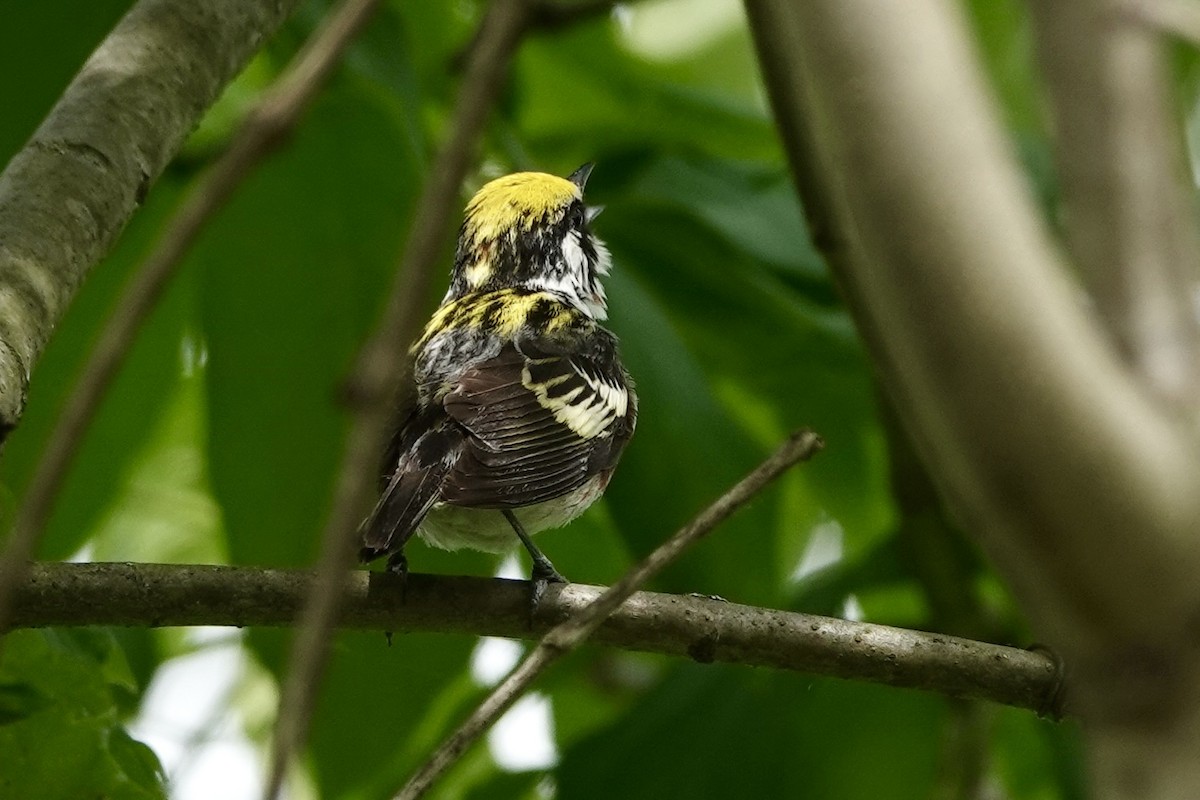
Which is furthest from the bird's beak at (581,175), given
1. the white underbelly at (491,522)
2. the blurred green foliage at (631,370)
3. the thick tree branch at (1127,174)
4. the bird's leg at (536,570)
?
the thick tree branch at (1127,174)

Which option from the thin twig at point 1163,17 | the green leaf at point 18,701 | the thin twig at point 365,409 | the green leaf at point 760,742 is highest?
the thin twig at point 1163,17

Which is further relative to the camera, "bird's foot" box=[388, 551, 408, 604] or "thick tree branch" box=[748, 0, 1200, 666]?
"bird's foot" box=[388, 551, 408, 604]

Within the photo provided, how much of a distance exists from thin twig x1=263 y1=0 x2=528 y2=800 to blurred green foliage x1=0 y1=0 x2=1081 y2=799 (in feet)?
5.87

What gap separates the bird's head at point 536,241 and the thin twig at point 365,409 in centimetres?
263

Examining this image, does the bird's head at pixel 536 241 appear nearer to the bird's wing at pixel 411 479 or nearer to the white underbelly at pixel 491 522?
the white underbelly at pixel 491 522

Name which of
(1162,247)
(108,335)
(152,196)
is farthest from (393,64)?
(1162,247)

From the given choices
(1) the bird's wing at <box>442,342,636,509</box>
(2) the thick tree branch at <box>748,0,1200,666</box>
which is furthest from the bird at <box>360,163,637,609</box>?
(2) the thick tree branch at <box>748,0,1200,666</box>

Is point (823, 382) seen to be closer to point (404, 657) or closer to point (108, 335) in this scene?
point (404, 657)

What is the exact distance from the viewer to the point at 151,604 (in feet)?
7.33

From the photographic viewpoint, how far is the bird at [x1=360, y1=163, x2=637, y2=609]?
8.71 feet

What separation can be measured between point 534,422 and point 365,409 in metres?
2.03

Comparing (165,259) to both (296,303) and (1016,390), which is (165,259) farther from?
(296,303)

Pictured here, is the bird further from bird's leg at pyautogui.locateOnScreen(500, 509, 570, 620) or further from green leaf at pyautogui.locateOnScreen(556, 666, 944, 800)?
green leaf at pyautogui.locateOnScreen(556, 666, 944, 800)

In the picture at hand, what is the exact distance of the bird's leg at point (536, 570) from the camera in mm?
2412
